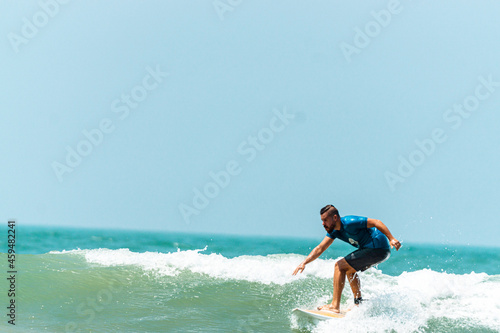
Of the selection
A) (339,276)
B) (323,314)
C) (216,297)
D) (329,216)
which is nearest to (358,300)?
(339,276)

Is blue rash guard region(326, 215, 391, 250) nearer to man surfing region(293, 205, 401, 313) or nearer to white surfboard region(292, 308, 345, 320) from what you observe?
man surfing region(293, 205, 401, 313)

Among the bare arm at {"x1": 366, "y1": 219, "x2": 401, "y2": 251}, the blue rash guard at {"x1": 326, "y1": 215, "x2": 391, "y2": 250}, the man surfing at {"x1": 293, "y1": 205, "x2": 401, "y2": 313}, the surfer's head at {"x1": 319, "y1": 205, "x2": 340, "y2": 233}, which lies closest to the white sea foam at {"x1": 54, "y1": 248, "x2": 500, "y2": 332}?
the man surfing at {"x1": 293, "y1": 205, "x2": 401, "y2": 313}

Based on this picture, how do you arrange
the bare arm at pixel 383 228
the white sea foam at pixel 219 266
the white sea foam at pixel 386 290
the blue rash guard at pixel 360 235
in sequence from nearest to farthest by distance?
the bare arm at pixel 383 228
the blue rash guard at pixel 360 235
the white sea foam at pixel 386 290
the white sea foam at pixel 219 266

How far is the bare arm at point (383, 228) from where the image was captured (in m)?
6.63

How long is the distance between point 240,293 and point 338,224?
10.7ft

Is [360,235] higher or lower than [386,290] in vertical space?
higher

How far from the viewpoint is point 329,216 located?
702 centimetres

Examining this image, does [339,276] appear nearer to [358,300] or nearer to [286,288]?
[358,300]

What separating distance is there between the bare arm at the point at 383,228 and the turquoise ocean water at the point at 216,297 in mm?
1287

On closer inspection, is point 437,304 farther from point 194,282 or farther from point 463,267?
point 463,267

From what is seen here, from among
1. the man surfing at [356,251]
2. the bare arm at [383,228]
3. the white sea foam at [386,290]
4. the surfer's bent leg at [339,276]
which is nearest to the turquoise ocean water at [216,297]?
the white sea foam at [386,290]

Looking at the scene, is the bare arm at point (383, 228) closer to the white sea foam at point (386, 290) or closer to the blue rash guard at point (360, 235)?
the blue rash guard at point (360, 235)

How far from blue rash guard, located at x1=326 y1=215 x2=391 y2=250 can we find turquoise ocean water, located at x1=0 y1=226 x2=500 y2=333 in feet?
2.92

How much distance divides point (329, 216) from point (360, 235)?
2.10 feet
